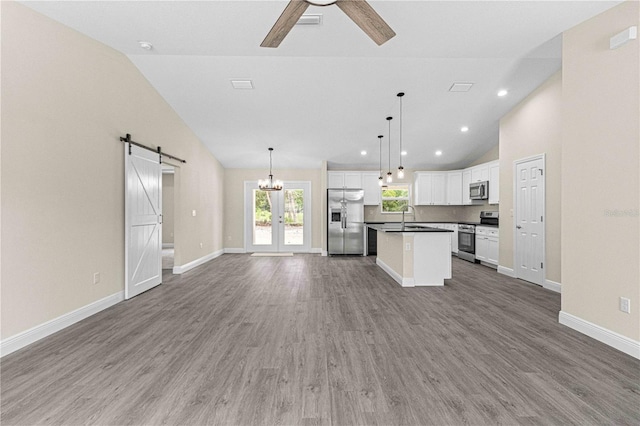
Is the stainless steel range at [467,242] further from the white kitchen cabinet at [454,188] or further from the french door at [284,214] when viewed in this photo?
the french door at [284,214]

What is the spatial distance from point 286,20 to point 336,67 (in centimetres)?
238

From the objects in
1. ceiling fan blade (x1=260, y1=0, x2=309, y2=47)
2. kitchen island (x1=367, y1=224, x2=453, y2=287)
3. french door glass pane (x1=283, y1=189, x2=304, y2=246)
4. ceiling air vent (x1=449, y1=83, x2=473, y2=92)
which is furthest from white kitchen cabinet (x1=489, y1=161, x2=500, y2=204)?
ceiling fan blade (x1=260, y1=0, x2=309, y2=47)

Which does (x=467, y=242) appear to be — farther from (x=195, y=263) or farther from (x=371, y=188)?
(x=195, y=263)

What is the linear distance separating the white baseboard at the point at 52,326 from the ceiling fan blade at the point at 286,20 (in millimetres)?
3398

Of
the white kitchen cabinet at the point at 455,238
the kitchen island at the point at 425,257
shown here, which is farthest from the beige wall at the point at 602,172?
the white kitchen cabinet at the point at 455,238

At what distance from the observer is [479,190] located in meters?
7.10

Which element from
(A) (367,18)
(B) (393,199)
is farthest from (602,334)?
(B) (393,199)

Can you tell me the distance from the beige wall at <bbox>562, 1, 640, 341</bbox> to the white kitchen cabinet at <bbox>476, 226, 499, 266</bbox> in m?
3.09

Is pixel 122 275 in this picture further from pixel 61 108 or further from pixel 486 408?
pixel 486 408

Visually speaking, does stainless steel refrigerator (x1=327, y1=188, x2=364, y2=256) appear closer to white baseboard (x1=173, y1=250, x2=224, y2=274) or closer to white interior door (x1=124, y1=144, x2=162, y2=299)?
white baseboard (x1=173, y1=250, x2=224, y2=274)

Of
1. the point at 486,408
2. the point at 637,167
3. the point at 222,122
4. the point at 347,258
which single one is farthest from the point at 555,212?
the point at 222,122

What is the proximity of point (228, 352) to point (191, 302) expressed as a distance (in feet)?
5.62

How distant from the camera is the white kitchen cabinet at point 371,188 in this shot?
336 inches

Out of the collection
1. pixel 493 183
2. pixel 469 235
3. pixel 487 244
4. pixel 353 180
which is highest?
pixel 353 180
